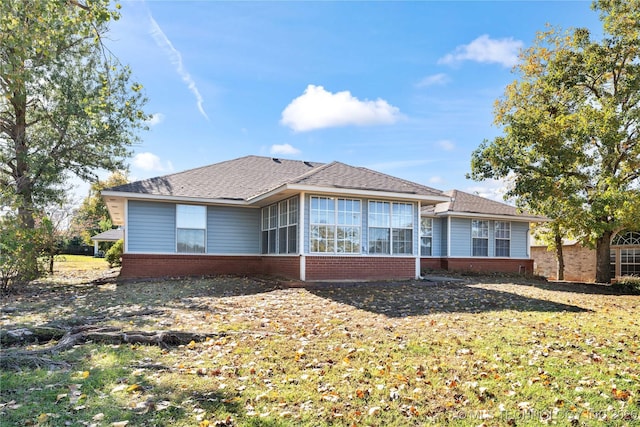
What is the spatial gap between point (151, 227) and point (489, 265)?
15.9 meters

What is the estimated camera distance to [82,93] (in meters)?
16.1

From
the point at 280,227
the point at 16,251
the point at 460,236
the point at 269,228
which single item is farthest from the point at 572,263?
the point at 16,251

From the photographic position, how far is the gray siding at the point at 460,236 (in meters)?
20.4

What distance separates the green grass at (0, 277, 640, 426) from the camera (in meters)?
3.76

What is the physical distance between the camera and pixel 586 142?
51.0 feet

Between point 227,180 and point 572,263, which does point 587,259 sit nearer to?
point 572,263

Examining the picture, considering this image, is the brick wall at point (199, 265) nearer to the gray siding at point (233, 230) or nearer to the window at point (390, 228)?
the gray siding at point (233, 230)

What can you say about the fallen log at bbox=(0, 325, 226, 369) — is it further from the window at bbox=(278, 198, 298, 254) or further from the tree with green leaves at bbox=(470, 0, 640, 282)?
the tree with green leaves at bbox=(470, 0, 640, 282)

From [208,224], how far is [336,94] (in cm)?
782

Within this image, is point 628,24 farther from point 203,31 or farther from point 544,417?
point 544,417

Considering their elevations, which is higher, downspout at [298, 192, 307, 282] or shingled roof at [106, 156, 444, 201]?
shingled roof at [106, 156, 444, 201]

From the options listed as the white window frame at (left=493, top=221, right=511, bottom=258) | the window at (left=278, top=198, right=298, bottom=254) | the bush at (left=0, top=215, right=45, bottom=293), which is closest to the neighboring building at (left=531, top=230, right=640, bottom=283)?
the white window frame at (left=493, top=221, right=511, bottom=258)

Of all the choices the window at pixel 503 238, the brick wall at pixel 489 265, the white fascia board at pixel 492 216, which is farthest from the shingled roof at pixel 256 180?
the window at pixel 503 238

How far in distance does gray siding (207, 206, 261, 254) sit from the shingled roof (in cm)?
78
